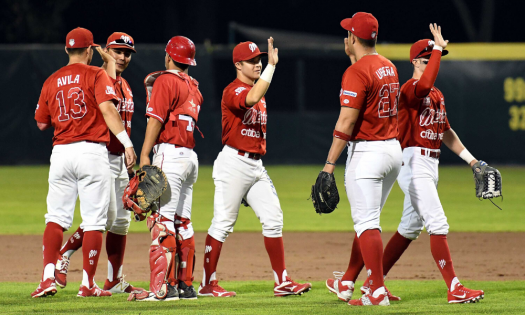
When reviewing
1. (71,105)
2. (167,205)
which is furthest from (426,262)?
(71,105)

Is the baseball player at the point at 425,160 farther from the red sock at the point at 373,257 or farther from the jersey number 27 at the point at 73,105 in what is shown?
the jersey number 27 at the point at 73,105

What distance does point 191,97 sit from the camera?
16.5 ft

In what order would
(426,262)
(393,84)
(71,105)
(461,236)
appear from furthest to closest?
1. (461,236)
2. (426,262)
3. (71,105)
4. (393,84)

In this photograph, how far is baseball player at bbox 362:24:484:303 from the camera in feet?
15.9

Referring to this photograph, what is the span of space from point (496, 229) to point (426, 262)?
2.59m

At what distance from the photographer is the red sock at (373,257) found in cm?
458

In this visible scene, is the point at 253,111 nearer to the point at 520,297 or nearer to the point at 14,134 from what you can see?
the point at 520,297

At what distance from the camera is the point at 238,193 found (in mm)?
5168

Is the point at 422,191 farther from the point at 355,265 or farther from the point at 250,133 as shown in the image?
the point at 250,133

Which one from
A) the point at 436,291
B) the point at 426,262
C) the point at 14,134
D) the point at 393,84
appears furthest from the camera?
Result: the point at 14,134

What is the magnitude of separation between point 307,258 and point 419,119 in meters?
2.63

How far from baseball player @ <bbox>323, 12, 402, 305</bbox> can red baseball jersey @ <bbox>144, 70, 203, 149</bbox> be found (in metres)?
1.08

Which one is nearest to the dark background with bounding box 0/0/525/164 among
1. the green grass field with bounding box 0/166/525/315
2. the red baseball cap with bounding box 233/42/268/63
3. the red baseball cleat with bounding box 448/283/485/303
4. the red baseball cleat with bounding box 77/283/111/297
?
the green grass field with bounding box 0/166/525/315

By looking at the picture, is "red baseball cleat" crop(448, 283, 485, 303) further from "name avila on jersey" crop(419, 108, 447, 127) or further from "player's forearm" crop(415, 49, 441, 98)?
"player's forearm" crop(415, 49, 441, 98)
